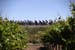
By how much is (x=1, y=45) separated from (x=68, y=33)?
5081 mm

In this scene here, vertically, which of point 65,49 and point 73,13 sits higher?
point 73,13

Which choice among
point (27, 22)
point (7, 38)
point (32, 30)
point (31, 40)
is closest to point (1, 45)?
point (7, 38)

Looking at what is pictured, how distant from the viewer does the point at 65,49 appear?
1886cm

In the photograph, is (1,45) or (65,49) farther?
(65,49)

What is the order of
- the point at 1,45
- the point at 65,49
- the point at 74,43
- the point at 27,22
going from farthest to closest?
the point at 27,22 < the point at 65,49 < the point at 74,43 < the point at 1,45

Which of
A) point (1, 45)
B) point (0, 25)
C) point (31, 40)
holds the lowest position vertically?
point (31, 40)

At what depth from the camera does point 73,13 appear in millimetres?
17359

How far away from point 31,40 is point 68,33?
85.8ft

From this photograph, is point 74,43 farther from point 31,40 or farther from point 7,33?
point 31,40

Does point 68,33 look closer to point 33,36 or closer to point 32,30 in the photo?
point 33,36

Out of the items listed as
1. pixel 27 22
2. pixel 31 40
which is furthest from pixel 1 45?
pixel 27 22

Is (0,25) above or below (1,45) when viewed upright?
above

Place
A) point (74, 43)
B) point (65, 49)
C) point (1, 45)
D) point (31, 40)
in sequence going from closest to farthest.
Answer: point (1, 45) < point (74, 43) < point (65, 49) < point (31, 40)

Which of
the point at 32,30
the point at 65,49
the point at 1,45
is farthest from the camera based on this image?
the point at 32,30
